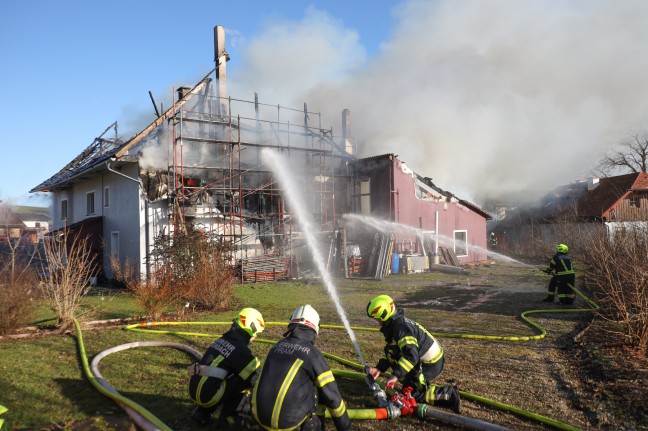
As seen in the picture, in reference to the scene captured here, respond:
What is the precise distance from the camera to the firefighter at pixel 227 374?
4129mm

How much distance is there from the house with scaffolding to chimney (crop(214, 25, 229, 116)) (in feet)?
0.14

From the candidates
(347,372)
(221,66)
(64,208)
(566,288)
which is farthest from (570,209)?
(64,208)

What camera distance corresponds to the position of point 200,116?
1853cm

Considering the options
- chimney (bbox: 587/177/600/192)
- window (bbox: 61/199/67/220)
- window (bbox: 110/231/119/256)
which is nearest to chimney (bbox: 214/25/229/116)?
window (bbox: 110/231/119/256)

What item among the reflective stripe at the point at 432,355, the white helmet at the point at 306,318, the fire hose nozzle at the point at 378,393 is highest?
the white helmet at the point at 306,318

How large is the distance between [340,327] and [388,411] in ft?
14.3

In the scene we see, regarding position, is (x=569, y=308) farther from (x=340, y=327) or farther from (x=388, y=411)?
(x=388, y=411)

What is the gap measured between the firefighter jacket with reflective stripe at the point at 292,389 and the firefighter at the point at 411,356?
3.42 ft

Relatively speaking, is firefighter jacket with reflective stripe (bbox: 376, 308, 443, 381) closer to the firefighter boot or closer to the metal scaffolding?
the firefighter boot

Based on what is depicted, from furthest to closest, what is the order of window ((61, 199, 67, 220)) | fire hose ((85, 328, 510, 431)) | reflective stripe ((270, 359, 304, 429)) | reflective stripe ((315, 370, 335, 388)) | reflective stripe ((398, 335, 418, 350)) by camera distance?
window ((61, 199, 67, 220))
reflective stripe ((398, 335, 418, 350))
fire hose ((85, 328, 510, 431))
reflective stripe ((315, 370, 335, 388))
reflective stripe ((270, 359, 304, 429))

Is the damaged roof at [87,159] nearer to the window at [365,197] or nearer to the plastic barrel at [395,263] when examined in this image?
the window at [365,197]

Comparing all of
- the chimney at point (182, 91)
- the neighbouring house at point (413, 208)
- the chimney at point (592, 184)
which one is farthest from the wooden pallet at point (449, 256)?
the chimney at point (592, 184)

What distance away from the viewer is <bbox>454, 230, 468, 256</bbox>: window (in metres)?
24.0

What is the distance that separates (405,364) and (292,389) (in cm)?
142
